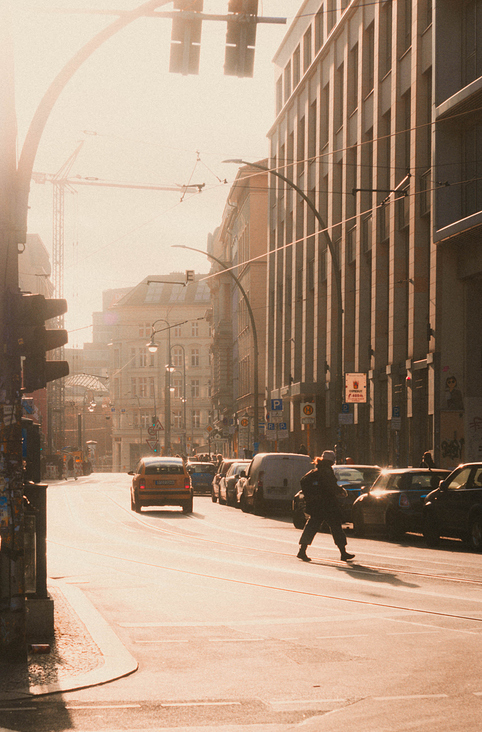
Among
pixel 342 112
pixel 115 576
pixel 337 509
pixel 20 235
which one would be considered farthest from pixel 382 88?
pixel 20 235

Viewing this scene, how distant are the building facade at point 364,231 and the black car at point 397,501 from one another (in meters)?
8.09

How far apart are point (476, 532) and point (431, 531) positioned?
1.24 m

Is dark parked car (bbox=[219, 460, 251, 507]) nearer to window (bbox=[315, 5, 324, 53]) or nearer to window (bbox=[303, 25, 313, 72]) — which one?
window (bbox=[315, 5, 324, 53])

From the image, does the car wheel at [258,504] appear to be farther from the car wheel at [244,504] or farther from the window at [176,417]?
the window at [176,417]

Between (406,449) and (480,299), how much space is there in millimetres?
6239

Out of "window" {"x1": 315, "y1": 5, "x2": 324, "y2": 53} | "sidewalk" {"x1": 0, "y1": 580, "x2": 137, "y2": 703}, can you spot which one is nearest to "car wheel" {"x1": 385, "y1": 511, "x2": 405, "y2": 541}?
"sidewalk" {"x1": 0, "y1": 580, "x2": 137, "y2": 703}

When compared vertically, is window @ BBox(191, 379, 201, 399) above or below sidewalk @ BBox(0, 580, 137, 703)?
above

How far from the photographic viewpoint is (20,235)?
29.0 feet

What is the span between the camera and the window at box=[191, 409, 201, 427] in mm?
131125

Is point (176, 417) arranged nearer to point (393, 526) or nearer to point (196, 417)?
point (196, 417)

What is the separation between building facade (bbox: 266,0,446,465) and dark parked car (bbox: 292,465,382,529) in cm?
453

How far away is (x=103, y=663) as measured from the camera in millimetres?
7875

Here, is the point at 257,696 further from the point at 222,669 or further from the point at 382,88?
the point at 382,88

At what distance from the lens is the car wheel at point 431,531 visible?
64.4 ft
